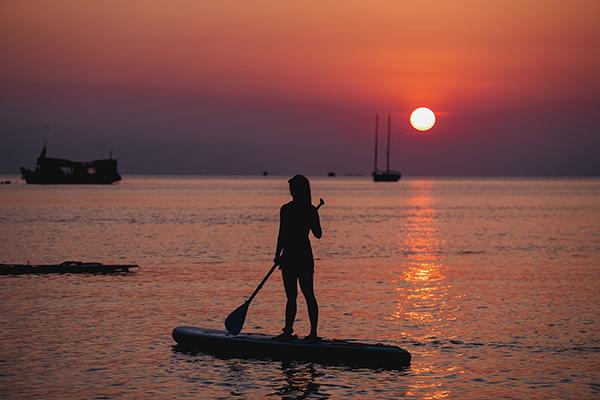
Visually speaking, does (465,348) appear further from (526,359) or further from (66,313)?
(66,313)

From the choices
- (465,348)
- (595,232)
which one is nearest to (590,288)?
(465,348)


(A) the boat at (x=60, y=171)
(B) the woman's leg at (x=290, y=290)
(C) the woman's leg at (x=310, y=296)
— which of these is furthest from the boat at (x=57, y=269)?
(A) the boat at (x=60, y=171)

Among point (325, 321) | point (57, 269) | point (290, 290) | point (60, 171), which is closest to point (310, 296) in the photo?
point (290, 290)

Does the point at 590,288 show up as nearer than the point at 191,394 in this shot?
No

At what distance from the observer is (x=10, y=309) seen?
21484 millimetres

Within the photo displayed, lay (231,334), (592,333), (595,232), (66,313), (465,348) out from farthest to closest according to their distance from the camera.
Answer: (595,232) → (66,313) → (592,333) → (465,348) → (231,334)

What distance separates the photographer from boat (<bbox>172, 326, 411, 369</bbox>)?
14695 mm

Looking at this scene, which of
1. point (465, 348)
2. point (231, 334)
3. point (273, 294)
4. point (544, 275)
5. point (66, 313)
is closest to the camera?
point (231, 334)

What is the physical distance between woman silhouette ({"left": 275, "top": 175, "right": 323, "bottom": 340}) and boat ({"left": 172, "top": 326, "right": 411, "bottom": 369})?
0.33m

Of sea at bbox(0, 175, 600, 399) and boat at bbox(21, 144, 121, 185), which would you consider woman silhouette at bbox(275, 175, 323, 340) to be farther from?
boat at bbox(21, 144, 121, 185)

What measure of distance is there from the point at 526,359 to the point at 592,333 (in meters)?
3.46

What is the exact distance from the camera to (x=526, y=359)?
16.0 meters

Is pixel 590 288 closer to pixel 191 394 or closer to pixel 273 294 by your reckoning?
pixel 273 294

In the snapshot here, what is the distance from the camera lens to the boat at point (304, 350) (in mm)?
14695
